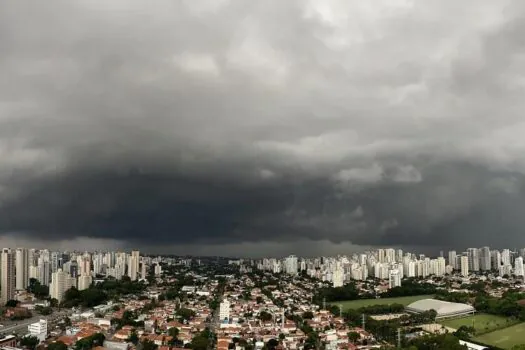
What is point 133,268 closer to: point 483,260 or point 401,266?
point 401,266

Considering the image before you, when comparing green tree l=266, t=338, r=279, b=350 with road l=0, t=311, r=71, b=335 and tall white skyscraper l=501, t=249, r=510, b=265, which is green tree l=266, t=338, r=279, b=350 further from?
tall white skyscraper l=501, t=249, r=510, b=265

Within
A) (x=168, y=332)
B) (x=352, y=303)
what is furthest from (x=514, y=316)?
(x=168, y=332)

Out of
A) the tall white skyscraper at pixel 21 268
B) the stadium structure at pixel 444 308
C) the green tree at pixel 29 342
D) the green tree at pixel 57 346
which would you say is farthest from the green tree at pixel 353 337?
the tall white skyscraper at pixel 21 268

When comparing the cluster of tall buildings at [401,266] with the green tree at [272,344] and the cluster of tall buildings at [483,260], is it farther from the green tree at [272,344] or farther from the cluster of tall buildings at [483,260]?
the green tree at [272,344]

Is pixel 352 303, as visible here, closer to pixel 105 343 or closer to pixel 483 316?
pixel 483 316

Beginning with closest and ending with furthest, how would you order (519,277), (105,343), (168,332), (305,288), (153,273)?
(105,343) < (168,332) < (305,288) < (519,277) < (153,273)

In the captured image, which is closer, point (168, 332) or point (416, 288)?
point (168, 332)
